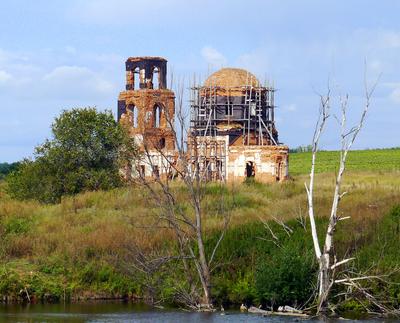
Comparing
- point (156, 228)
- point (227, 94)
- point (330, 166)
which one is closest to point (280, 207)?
point (156, 228)

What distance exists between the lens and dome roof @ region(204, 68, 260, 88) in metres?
62.5

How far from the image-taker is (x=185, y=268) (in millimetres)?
24656

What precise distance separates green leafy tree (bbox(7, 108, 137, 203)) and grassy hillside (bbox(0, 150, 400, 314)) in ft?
30.0

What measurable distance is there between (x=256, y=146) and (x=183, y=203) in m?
21.3

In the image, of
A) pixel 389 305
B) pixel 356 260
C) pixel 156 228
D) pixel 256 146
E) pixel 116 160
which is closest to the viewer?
pixel 389 305

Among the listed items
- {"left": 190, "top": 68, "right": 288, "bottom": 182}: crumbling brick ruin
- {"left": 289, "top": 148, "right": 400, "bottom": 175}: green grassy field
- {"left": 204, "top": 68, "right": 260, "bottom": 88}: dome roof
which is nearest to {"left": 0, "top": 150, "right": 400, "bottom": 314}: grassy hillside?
{"left": 190, "top": 68, "right": 288, "bottom": 182}: crumbling brick ruin

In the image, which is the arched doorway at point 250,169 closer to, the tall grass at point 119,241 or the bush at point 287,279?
the tall grass at point 119,241

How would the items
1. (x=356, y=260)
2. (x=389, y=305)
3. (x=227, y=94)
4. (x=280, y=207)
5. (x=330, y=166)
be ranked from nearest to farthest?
(x=389, y=305) → (x=356, y=260) → (x=280, y=207) → (x=227, y=94) → (x=330, y=166)

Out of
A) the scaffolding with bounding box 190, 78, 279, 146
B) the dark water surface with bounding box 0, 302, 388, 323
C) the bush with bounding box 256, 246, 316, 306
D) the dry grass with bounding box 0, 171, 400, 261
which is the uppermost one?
the scaffolding with bounding box 190, 78, 279, 146

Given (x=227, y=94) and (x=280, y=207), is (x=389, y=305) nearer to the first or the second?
(x=280, y=207)

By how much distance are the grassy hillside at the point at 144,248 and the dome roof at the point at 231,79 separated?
92.9 feet

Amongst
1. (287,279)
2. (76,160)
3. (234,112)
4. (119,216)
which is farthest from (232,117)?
(287,279)

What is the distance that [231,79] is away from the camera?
6262 centimetres

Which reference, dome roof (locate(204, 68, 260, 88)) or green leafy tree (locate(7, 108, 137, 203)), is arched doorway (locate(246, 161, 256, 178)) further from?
green leafy tree (locate(7, 108, 137, 203))
